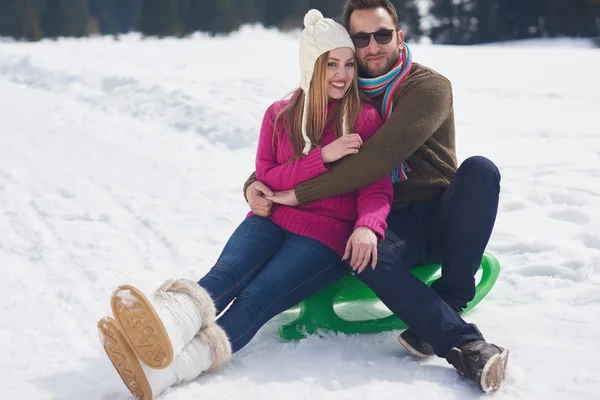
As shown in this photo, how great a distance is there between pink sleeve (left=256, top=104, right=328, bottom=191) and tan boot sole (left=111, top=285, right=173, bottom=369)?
83 centimetres

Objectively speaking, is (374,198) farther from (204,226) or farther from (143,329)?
(204,226)

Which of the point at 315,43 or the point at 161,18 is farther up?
the point at 315,43

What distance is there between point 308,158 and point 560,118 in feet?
18.3

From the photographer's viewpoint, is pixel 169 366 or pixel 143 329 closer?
pixel 143 329

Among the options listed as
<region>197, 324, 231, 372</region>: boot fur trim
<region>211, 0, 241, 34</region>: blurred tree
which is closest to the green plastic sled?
<region>197, 324, 231, 372</region>: boot fur trim

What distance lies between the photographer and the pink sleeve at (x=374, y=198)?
2.54 m

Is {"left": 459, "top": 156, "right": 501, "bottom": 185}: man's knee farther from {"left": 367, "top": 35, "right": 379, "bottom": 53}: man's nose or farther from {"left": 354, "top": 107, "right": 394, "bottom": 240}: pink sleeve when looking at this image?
{"left": 367, "top": 35, "right": 379, "bottom": 53}: man's nose

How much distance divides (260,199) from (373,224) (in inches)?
19.4

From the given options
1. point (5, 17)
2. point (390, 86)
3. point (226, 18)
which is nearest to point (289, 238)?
point (390, 86)

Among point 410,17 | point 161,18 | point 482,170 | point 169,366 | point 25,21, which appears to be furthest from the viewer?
point 161,18

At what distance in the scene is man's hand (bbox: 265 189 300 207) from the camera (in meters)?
2.73

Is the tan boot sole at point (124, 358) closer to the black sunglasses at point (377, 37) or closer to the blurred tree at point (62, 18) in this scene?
the black sunglasses at point (377, 37)

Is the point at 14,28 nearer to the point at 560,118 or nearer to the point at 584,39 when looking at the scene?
the point at 584,39

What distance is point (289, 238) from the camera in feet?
8.94
